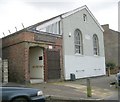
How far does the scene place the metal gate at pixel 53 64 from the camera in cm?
2028

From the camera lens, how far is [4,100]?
24.8 ft

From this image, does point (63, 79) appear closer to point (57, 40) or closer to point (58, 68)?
point (58, 68)

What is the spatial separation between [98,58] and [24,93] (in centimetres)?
2006

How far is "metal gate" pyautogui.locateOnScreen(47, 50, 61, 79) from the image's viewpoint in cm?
2028

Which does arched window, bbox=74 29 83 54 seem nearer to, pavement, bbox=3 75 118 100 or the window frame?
the window frame

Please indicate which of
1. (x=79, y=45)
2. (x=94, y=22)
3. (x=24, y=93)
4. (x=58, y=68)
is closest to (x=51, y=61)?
(x=58, y=68)

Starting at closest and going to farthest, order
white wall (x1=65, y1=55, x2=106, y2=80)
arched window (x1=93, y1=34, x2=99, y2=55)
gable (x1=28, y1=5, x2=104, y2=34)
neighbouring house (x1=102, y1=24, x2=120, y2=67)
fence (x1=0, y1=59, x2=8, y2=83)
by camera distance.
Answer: fence (x1=0, y1=59, x2=8, y2=83), gable (x1=28, y1=5, x2=104, y2=34), white wall (x1=65, y1=55, x2=106, y2=80), arched window (x1=93, y1=34, x2=99, y2=55), neighbouring house (x1=102, y1=24, x2=120, y2=67)

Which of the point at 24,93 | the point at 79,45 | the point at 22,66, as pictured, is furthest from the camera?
the point at 79,45

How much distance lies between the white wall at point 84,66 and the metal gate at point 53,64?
1.22m

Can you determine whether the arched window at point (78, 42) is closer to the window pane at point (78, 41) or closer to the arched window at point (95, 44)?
the window pane at point (78, 41)

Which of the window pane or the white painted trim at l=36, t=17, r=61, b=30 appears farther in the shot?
the window pane

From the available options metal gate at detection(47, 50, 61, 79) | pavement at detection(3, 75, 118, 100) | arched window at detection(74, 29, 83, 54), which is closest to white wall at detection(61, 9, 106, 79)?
arched window at detection(74, 29, 83, 54)

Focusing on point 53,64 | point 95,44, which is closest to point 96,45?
point 95,44

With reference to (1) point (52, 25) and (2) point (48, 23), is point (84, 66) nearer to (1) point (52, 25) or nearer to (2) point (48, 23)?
(1) point (52, 25)
